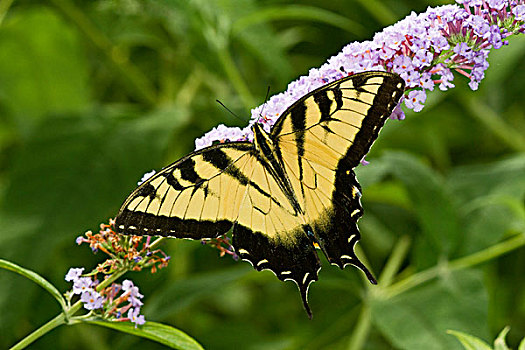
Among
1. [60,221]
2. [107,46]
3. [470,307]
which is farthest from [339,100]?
[107,46]

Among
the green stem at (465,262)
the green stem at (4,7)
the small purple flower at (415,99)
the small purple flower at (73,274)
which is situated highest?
the green stem at (4,7)

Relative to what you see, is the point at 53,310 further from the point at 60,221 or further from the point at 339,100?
the point at 339,100

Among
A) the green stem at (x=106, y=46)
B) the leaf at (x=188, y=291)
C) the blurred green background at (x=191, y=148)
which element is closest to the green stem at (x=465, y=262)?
the blurred green background at (x=191, y=148)

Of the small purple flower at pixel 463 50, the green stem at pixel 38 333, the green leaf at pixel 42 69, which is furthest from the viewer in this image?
the green leaf at pixel 42 69

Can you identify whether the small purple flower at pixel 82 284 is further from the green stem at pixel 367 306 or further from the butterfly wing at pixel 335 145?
the green stem at pixel 367 306

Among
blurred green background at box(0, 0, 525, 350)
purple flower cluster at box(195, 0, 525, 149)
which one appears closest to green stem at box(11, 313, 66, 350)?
purple flower cluster at box(195, 0, 525, 149)

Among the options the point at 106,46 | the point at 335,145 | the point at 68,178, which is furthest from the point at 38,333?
the point at 106,46

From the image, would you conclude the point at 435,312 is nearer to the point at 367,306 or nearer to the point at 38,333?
the point at 367,306
